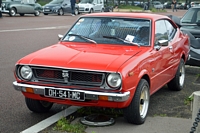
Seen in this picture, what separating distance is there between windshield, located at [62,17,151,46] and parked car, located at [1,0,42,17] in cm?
2193

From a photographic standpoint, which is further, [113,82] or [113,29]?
[113,29]

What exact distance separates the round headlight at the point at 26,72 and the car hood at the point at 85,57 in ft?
0.28

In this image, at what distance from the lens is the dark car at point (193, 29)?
353 inches

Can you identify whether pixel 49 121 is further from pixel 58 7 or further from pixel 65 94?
pixel 58 7

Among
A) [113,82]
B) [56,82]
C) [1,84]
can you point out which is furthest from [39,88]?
[1,84]

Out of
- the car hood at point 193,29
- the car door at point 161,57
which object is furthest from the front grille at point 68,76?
the car hood at point 193,29

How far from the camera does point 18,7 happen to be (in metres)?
28.0

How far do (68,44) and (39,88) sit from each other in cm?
135

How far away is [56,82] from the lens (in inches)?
197

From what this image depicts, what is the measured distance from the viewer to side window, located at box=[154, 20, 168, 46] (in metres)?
6.26

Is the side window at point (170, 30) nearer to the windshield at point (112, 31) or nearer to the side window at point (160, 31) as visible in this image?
the side window at point (160, 31)

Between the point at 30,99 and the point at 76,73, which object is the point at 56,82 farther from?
the point at 30,99

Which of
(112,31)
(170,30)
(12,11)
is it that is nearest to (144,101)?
(112,31)

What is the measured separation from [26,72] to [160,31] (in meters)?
2.65
